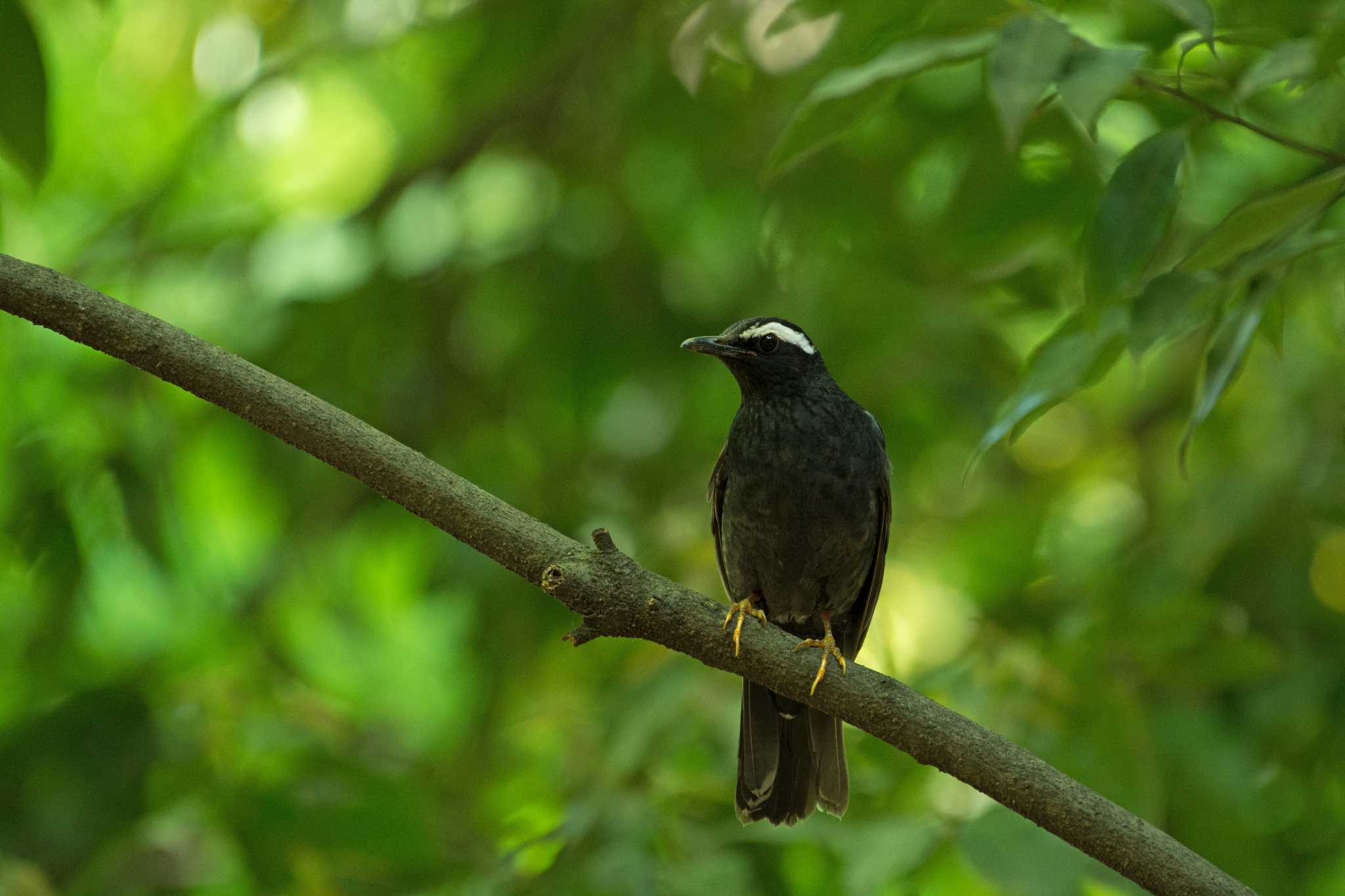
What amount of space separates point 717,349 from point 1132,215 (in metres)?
1.72

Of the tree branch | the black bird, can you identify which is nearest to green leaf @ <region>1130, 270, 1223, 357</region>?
the tree branch

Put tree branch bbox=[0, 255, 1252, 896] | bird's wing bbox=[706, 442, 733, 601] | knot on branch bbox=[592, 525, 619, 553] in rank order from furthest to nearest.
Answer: bird's wing bbox=[706, 442, 733, 601]
knot on branch bbox=[592, 525, 619, 553]
tree branch bbox=[0, 255, 1252, 896]

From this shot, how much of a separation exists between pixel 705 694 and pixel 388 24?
312 cm

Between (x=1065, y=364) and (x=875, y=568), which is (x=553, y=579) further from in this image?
(x=875, y=568)

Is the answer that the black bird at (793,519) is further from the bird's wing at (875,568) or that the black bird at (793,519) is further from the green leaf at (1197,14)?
the green leaf at (1197,14)

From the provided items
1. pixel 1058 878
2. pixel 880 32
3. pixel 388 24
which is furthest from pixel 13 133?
pixel 1058 878

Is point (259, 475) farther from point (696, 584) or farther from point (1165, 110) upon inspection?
point (1165, 110)

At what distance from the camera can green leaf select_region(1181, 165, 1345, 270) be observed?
2621 mm

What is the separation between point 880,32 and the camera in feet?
11.0

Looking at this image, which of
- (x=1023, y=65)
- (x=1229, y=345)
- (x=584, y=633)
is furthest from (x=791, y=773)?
(x=1023, y=65)

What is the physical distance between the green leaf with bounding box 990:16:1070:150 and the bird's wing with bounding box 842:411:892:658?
1851 millimetres

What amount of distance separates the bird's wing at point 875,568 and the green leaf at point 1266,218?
1709 millimetres

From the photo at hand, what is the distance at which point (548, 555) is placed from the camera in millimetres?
2484

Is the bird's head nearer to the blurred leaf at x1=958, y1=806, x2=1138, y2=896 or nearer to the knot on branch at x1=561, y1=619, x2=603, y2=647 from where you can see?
the blurred leaf at x1=958, y1=806, x2=1138, y2=896
